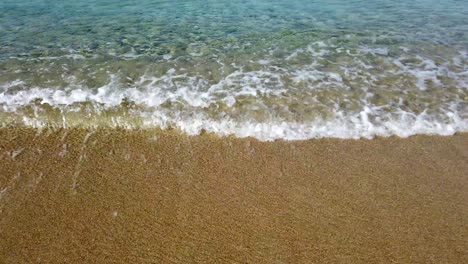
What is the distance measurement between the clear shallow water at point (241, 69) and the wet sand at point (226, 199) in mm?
391

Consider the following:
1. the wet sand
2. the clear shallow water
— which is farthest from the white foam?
the wet sand

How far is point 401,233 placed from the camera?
359cm

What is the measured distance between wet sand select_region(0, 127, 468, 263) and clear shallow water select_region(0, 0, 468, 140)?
39 centimetres

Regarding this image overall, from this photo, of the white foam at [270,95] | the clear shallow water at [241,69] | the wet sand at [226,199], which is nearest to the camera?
the wet sand at [226,199]

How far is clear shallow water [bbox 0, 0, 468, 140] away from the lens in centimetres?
535

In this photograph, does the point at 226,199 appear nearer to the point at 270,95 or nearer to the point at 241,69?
the point at 270,95

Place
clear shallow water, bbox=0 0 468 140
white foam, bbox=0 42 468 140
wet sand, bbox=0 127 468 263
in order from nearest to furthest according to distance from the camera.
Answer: wet sand, bbox=0 127 468 263 → white foam, bbox=0 42 468 140 → clear shallow water, bbox=0 0 468 140

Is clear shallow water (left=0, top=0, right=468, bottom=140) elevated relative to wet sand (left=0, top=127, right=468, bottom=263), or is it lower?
elevated

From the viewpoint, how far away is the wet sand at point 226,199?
11.2 feet

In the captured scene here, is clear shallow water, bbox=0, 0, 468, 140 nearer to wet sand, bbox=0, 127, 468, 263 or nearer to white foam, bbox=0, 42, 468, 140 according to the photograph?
white foam, bbox=0, 42, 468, 140

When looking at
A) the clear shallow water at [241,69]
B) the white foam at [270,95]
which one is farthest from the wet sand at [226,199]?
the clear shallow water at [241,69]

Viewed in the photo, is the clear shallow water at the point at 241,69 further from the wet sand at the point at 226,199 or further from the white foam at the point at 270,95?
the wet sand at the point at 226,199

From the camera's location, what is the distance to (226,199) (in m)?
4.00

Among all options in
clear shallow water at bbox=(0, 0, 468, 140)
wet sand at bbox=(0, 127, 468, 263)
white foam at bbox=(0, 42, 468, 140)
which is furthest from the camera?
clear shallow water at bbox=(0, 0, 468, 140)
